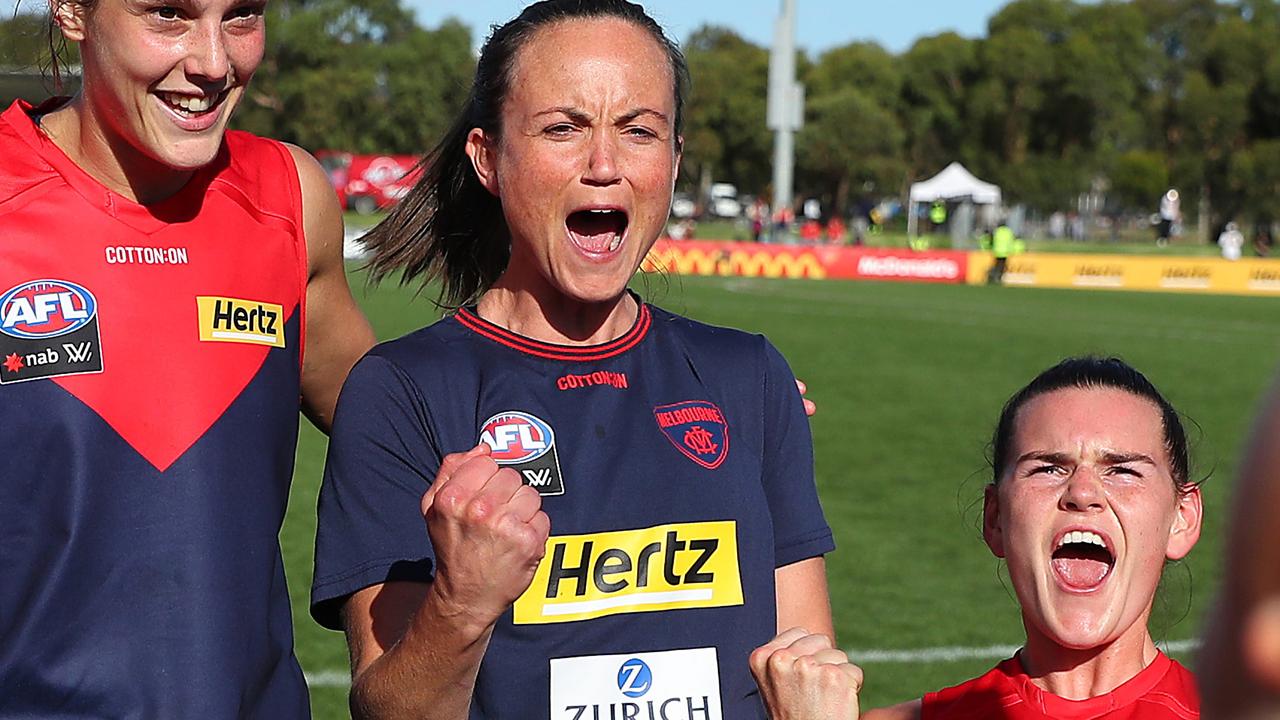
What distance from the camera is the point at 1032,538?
2.44m

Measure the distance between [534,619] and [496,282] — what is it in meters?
A: 0.66

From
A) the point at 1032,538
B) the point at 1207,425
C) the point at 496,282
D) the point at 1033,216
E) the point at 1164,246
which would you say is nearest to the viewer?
the point at 1032,538

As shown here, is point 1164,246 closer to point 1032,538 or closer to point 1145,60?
point 1145,60

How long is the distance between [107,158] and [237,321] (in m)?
0.34

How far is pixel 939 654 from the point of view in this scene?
6422 mm

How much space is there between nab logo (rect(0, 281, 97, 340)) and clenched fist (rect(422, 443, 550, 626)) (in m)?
0.87

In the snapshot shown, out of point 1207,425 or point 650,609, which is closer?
point 650,609

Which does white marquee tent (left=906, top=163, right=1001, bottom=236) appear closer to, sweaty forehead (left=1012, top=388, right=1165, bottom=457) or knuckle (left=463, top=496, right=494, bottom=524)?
sweaty forehead (left=1012, top=388, right=1165, bottom=457)

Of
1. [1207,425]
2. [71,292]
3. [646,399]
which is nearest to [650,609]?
[646,399]

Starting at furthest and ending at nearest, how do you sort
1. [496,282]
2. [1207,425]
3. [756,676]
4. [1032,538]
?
[1207,425]
[496,282]
[1032,538]
[756,676]

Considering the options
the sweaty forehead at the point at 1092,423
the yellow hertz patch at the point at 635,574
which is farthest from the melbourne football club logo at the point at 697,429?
the sweaty forehead at the point at 1092,423

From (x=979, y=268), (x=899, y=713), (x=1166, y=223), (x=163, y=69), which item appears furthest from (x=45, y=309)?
(x=1166, y=223)

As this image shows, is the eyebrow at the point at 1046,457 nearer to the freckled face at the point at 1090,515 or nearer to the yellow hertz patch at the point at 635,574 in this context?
the freckled face at the point at 1090,515

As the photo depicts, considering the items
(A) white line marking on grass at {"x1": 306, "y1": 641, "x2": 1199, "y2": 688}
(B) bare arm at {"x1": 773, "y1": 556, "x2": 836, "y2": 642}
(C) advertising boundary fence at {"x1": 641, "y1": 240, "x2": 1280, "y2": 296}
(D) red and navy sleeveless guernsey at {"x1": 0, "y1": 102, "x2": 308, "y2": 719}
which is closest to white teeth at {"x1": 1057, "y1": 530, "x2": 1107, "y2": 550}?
(B) bare arm at {"x1": 773, "y1": 556, "x2": 836, "y2": 642}
